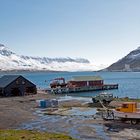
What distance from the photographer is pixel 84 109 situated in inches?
2431

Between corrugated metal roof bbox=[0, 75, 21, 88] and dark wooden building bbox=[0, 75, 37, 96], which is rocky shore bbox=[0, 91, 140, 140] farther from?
corrugated metal roof bbox=[0, 75, 21, 88]

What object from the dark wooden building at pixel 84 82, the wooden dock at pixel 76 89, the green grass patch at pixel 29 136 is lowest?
the green grass patch at pixel 29 136

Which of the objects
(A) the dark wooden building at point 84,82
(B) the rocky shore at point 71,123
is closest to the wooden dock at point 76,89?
(A) the dark wooden building at point 84,82

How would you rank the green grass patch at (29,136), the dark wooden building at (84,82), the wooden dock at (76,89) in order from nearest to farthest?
the green grass patch at (29,136) < the wooden dock at (76,89) < the dark wooden building at (84,82)

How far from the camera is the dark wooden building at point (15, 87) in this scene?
93694mm

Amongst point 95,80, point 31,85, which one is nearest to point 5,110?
point 31,85

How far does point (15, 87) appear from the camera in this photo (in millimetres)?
95438

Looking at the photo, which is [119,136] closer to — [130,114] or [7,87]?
[130,114]

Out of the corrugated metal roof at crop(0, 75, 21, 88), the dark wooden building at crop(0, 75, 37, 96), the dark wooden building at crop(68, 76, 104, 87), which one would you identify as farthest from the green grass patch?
the dark wooden building at crop(68, 76, 104, 87)

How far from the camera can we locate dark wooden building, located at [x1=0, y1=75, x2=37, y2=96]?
307ft

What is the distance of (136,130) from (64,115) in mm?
15654

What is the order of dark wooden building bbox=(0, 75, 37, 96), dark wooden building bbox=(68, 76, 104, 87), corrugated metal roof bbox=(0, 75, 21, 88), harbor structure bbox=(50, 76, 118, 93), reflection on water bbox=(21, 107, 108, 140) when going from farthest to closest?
1. dark wooden building bbox=(68, 76, 104, 87)
2. harbor structure bbox=(50, 76, 118, 93)
3. corrugated metal roof bbox=(0, 75, 21, 88)
4. dark wooden building bbox=(0, 75, 37, 96)
5. reflection on water bbox=(21, 107, 108, 140)

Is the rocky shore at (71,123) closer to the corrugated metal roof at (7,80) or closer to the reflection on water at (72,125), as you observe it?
the reflection on water at (72,125)

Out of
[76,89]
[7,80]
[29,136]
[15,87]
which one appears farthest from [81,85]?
[29,136]
